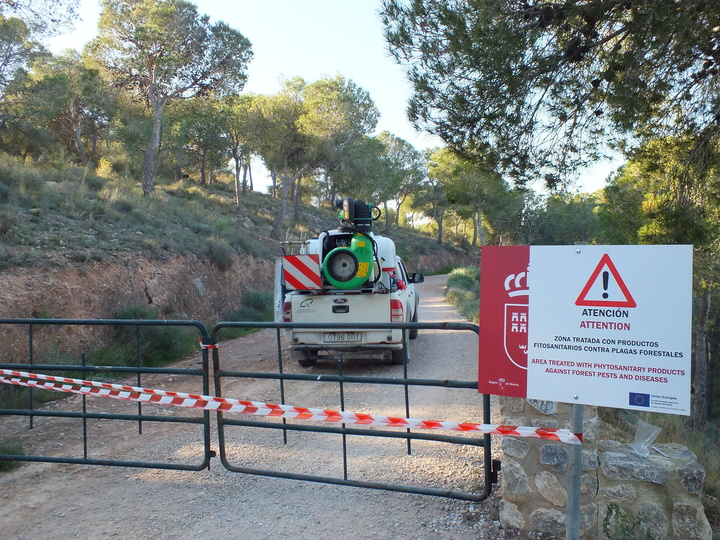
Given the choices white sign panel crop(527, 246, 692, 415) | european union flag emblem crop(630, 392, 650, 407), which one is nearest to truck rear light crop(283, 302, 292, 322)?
white sign panel crop(527, 246, 692, 415)

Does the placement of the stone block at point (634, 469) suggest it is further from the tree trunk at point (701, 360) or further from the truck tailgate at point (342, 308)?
the tree trunk at point (701, 360)

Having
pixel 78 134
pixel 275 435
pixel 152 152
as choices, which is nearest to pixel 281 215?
pixel 152 152

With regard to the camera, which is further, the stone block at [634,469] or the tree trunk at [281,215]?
the tree trunk at [281,215]

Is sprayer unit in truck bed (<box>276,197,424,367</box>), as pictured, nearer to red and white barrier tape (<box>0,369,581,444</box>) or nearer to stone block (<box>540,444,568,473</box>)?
red and white barrier tape (<box>0,369,581,444</box>)

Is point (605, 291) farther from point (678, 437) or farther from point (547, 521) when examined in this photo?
point (678, 437)

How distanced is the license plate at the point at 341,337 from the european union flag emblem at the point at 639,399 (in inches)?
216

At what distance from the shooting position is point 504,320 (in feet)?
9.96

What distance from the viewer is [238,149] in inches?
1187

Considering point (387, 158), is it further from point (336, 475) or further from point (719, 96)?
point (336, 475)

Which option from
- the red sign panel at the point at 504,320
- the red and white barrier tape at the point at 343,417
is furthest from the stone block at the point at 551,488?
the red sign panel at the point at 504,320

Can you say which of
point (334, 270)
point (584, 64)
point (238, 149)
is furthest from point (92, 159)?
point (584, 64)

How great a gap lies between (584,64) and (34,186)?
1311 cm

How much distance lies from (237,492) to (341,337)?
382 centimetres

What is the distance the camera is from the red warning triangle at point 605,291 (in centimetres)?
258
